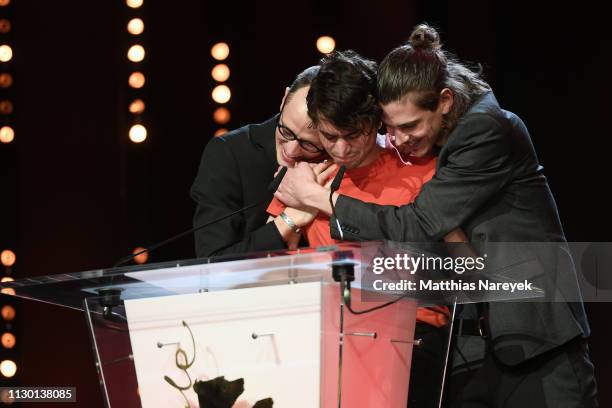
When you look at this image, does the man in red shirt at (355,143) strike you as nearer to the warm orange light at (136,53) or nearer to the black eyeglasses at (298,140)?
the black eyeglasses at (298,140)

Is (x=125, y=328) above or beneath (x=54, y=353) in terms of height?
above

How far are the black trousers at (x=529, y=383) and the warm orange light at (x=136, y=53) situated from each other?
190 centimetres

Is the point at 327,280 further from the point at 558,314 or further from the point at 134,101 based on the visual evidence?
the point at 134,101

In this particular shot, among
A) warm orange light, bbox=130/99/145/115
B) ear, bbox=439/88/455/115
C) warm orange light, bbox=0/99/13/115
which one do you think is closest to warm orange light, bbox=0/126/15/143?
warm orange light, bbox=0/99/13/115

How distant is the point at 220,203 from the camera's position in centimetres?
254

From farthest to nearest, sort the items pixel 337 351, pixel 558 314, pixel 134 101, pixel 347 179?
1. pixel 134 101
2. pixel 347 179
3. pixel 558 314
4. pixel 337 351

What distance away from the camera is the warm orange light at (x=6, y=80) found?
338cm

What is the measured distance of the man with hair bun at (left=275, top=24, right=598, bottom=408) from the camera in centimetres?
204

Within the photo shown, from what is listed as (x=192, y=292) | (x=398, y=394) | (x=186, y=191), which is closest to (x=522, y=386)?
(x=398, y=394)

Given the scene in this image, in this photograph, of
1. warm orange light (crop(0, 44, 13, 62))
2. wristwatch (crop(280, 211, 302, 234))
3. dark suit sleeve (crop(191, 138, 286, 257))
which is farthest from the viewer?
warm orange light (crop(0, 44, 13, 62))

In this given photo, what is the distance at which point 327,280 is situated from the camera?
151 centimetres

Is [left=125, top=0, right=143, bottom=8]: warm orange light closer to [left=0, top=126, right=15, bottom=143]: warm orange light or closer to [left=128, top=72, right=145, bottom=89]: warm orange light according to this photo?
[left=128, top=72, right=145, bottom=89]: warm orange light

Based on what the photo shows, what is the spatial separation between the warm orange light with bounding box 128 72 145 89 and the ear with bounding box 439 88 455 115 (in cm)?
160

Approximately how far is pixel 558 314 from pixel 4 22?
2382 mm
